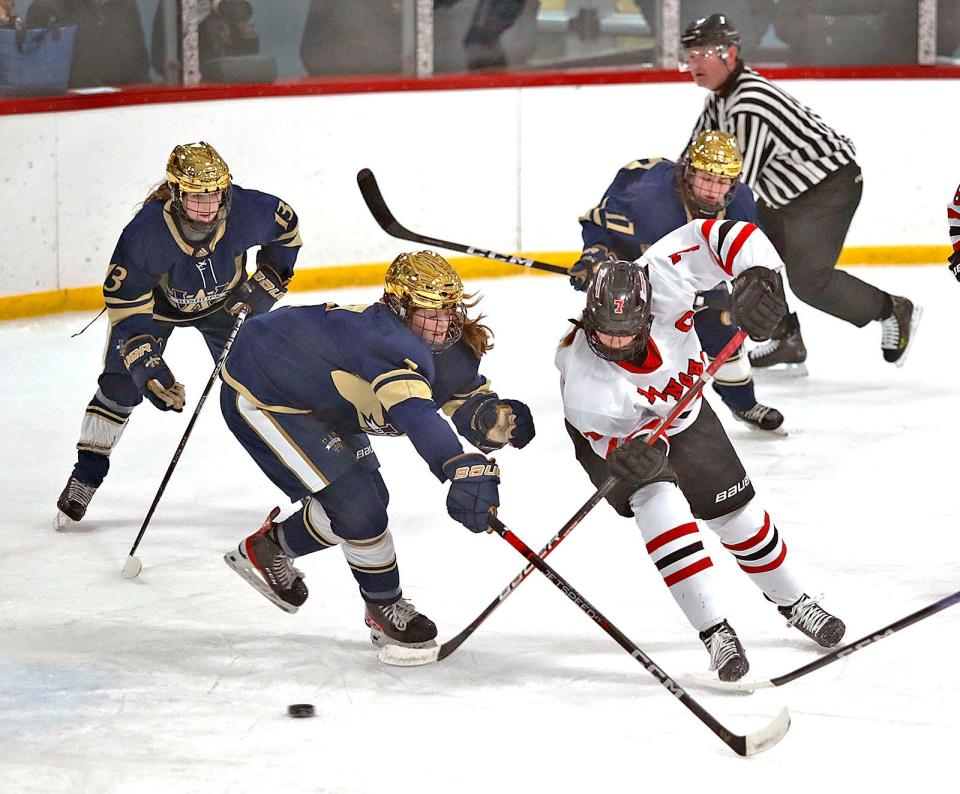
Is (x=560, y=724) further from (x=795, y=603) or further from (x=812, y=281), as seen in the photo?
(x=812, y=281)

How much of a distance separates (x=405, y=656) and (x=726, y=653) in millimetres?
583

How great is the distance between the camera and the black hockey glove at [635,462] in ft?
8.66

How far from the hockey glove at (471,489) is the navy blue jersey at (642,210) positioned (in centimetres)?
157

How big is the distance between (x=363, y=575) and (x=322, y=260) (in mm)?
3576

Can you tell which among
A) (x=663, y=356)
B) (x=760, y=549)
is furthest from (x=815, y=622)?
(x=663, y=356)

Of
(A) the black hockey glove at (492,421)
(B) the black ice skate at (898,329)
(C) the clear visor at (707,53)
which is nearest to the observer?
(A) the black hockey glove at (492,421)

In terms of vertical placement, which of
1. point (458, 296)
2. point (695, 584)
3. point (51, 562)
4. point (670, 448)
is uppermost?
point (458, 296)

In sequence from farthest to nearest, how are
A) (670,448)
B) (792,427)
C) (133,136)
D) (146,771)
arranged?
(133,136) → (792,427) → (670,448) → (146,771)

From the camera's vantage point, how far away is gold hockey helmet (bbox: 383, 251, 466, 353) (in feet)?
9.00

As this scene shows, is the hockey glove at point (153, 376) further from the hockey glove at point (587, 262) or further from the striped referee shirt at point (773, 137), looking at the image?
the striped referee shirt at point (773, 137)

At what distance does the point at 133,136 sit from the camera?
19.4 ft

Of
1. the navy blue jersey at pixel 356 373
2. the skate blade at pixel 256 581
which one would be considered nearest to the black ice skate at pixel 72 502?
the skate blade at pixel 256 581

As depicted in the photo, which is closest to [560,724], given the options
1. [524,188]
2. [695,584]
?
[695,584]

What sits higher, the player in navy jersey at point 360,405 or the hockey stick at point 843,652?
the player in navy jersey at point 360,405
